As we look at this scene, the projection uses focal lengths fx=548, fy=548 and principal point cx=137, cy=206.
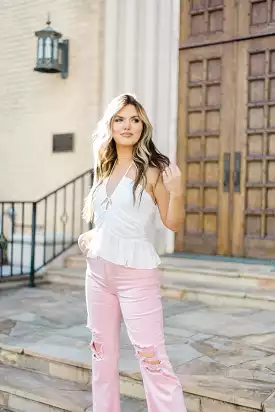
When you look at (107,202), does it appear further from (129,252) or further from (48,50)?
(48,50)

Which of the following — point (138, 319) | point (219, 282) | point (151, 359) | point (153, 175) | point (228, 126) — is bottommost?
point (219, 282)

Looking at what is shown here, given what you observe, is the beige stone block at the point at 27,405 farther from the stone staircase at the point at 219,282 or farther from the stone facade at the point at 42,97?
the stone facade at the point at 42,97

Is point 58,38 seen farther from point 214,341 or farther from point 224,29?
point 214,341

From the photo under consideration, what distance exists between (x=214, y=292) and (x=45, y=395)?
7.88ft

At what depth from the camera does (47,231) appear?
24.2ft

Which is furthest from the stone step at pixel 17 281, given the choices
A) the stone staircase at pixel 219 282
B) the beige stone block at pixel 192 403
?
the beige stone block at pixel 192 403

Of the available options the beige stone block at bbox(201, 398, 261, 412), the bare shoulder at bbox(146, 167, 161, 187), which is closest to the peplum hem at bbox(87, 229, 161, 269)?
the bare shoulder at bbox(146, 167, 161, 187)

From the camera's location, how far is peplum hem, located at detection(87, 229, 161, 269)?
2172mm

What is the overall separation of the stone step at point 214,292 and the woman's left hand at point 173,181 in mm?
2987

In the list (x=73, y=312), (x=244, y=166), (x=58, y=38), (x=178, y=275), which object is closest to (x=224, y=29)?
(x=244, y=166)

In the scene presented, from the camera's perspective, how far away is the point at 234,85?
634 centimetres

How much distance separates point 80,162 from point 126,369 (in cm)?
431

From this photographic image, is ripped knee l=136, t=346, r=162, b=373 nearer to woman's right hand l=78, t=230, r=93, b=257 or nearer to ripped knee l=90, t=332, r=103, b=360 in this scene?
ripped knee l=90, t=332, r=103, b=360

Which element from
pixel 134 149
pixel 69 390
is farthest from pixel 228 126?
pixel 134 149
